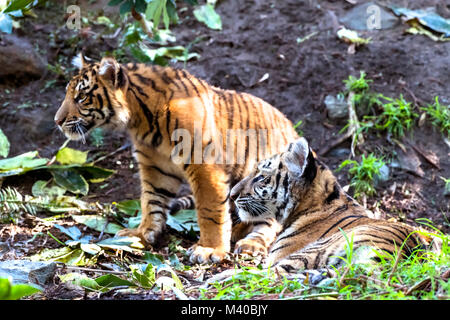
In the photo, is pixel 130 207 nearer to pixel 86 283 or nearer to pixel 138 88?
pixel 138 88

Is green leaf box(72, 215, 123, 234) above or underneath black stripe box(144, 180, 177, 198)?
A: underneath

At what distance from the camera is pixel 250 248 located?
514 cm

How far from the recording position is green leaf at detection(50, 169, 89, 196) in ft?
20.0

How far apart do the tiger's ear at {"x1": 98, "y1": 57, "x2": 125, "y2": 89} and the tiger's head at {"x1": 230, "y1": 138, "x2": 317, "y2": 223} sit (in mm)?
1571

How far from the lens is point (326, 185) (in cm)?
429

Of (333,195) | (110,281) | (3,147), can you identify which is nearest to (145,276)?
(110,281)

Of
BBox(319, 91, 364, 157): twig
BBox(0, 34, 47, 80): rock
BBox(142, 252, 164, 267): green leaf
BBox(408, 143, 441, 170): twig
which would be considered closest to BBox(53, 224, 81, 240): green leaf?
BBox(142, 252, 164, 267): green leaf

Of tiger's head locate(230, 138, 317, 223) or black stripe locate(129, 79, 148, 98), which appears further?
black stripe locate(129, 79, 148, 98)

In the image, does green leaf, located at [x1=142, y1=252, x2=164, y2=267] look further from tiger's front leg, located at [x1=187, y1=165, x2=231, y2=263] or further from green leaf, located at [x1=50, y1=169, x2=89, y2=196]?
green leaf, located at [x1=50, y1=169, x2=89, y2=196]

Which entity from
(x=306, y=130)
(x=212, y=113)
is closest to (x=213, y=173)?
(x=212, y=113)

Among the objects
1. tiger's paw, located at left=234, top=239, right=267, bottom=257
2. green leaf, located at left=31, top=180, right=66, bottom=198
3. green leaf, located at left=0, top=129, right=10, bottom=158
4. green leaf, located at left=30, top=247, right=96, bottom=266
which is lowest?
tiger's paw, located at left=234, top=239, right=267, bottom=257

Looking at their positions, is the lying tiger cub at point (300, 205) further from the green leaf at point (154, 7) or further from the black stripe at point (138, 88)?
the green leaf at point (154, 7)

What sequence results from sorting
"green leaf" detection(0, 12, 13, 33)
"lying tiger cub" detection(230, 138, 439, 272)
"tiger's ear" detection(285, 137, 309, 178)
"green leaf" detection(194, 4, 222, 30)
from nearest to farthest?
"lying tiger cub" detection(230, 138, 439, 272)
"tiger's ear" detection(285, 137, 309, 178)
"green leaf" detection(0, 12, 13, 33)
"green leaf" detection(194, 4, 222, 30)

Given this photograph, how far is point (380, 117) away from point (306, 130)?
0.88 meters
